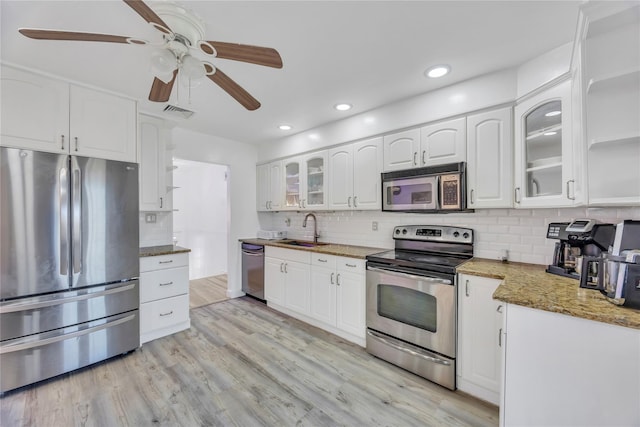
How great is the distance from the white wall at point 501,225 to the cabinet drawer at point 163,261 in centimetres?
206

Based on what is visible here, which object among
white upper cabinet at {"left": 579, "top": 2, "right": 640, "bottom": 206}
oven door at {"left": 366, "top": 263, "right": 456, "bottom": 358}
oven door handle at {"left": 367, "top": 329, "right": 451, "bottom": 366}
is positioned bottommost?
oven door handle at {"left": 367, "top": 329, "right": 451, "bottom": 366}

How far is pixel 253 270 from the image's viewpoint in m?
3.88

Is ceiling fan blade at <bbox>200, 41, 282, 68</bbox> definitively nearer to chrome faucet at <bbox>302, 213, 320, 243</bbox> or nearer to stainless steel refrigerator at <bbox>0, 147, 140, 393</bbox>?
stainless steel refrigerator at <bbox>0, 147, 140, 393</bbox>

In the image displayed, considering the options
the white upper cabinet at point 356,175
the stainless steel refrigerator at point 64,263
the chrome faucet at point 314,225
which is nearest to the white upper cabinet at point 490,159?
the white upper cabinet at point 356,175

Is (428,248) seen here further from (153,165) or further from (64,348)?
(64,348)

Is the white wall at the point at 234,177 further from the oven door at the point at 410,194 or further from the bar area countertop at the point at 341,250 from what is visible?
the oven door at the point at 410,194

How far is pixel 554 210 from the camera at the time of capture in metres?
2.03

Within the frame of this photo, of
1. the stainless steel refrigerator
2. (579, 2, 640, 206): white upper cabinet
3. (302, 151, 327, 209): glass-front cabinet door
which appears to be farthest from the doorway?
(579, 2, 640, 206): white upper cabinet

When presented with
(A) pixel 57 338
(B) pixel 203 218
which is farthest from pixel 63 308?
(B) pixel 203 218

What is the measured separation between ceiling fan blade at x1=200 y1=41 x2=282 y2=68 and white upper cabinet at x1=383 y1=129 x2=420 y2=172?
1.65m

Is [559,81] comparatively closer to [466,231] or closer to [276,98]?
[466,231]

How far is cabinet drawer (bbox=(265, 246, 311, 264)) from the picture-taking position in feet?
10.2

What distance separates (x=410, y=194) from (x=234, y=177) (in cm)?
280

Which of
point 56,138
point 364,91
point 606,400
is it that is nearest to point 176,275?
point 56,138
